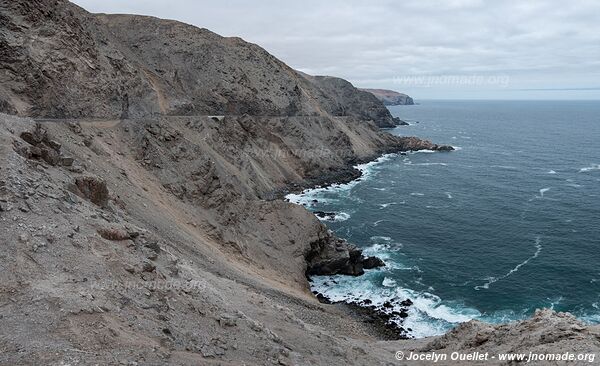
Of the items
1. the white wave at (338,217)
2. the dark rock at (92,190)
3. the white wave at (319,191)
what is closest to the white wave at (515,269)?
the white wave at (338,217)

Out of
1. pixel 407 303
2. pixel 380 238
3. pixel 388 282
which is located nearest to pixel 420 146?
pixel 380 238

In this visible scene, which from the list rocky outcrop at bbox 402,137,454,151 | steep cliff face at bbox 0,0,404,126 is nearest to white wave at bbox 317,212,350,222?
steep cliff face at bbox 0,0,404,126

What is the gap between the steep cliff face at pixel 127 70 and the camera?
4472 centimetres

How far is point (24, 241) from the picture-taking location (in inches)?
690

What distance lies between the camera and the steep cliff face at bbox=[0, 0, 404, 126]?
4472 centimetres

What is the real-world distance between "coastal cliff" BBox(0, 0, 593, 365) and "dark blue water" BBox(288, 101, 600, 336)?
592cm

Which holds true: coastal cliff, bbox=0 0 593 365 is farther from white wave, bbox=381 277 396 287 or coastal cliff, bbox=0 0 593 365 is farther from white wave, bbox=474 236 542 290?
white wave, bbox=474 236 542 290

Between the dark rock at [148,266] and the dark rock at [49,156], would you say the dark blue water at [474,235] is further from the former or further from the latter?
the dark rock at [49,156]

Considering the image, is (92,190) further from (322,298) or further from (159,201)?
(322,298)

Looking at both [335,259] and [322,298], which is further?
[335,259]

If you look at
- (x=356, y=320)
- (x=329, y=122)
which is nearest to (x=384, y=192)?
(x=329, y=122)

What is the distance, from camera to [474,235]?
56.8m

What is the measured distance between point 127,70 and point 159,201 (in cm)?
2952

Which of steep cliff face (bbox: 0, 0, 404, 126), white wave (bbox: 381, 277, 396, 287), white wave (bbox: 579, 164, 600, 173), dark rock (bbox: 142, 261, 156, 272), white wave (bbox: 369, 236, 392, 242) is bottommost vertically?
white wave (bbox: 381, 277, 396, 287)
